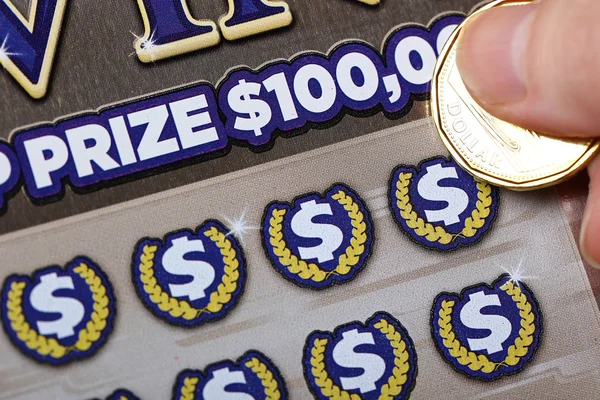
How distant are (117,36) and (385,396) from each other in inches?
19.5

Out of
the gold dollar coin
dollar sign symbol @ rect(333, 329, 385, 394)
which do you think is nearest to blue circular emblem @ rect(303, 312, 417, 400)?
dollar sign symbol @ rect(333, 329, 385, 394)

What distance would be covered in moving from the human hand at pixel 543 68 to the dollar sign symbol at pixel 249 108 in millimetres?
219

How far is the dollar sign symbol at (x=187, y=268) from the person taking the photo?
720mm

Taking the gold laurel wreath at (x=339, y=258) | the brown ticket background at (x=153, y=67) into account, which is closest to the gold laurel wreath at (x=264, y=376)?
the gold laurel wreath at (x=339, y=258)

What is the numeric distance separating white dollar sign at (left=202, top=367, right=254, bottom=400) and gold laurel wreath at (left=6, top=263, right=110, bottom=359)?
13 cm

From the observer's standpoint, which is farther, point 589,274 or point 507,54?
point 589,274

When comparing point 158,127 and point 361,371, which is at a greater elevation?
point 158,127

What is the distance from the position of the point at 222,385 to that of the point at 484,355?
286 mm

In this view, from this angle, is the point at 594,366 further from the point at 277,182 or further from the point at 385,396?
the point at 277,182

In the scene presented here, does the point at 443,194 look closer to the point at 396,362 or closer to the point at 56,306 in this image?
the point at 396,362

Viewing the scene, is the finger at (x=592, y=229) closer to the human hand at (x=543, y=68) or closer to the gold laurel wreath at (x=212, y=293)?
the human hand at (x=543, y=68)

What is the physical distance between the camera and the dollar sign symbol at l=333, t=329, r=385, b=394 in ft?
2.39

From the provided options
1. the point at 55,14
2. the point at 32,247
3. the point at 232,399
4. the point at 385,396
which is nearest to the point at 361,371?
the point at 385,396

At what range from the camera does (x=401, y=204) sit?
0.76 m
